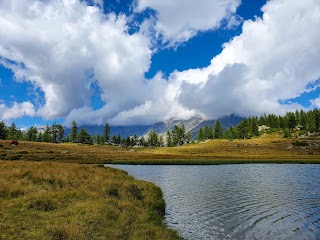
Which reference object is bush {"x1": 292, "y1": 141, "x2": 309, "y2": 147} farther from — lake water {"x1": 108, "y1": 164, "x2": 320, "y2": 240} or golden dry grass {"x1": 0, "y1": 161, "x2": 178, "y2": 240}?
golden dry grass {"x1": 0, "y1": 161, "x2": 178, "y2": 240}

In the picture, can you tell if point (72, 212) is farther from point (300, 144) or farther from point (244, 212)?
point (300, 144)

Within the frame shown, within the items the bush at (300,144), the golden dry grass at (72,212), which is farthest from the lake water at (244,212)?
the bush at (300,144)

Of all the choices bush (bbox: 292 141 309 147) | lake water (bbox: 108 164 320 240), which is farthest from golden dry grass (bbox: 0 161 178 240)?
bush (bbox: 292 141 309 147)

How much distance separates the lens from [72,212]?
47.9 feet

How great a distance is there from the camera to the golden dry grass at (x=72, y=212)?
1192 cm

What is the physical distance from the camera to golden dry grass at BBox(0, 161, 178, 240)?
39.1 ft

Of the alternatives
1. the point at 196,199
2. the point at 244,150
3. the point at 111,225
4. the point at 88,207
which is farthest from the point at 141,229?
the point at 244,150

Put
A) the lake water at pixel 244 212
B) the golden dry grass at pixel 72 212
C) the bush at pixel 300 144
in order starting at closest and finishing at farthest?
1. the golden dry grass at pixel 72 212
2. the lake water at pixel 244 212
3. the bush at pixel 300 144

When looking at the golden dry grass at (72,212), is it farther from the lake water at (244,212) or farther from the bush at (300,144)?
the bush at (300,144)

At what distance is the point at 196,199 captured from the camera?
2869 cm

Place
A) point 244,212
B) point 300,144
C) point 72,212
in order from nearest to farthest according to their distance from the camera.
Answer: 1. point 72,212
2. point 244,212
3. point 300,144

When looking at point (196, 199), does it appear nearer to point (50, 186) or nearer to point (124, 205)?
point (124, 205)

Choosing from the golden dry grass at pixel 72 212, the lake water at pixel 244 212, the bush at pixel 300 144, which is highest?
the bush at pixel 300 144

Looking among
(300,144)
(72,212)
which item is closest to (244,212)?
(72,212)
